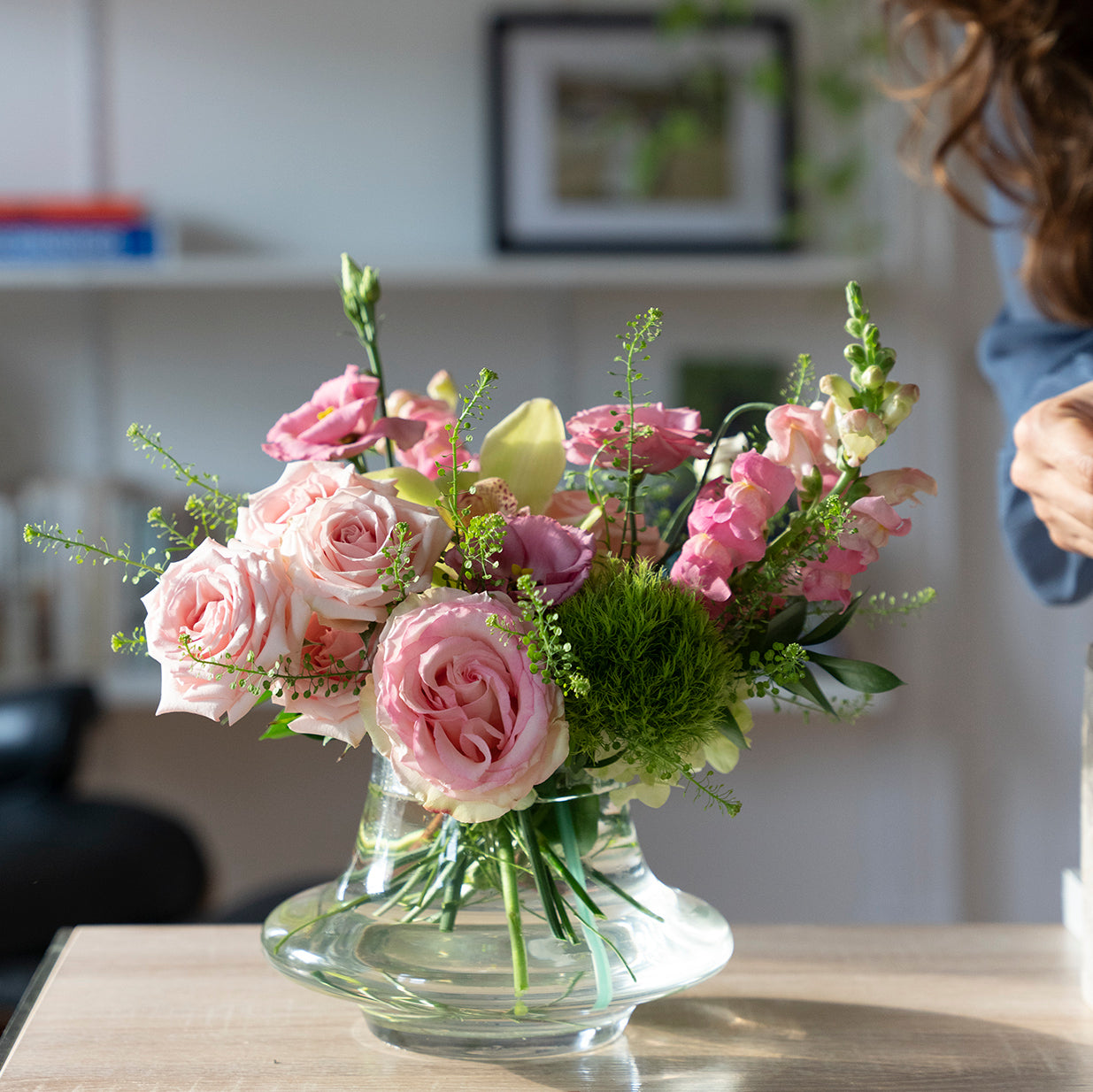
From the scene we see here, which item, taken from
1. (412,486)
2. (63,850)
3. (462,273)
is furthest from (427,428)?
(462,273)

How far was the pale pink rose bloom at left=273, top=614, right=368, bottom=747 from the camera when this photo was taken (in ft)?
1.63

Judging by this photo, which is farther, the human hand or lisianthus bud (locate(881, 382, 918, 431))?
the human hand

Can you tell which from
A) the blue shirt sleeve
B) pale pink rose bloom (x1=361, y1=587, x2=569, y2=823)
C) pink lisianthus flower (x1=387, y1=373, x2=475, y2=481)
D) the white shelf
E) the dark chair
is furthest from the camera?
the white shelf

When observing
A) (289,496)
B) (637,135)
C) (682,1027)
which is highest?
(637,135)

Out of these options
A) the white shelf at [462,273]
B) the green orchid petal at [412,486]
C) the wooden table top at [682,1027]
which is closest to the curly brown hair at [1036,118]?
the wooden table top at [682,1027]

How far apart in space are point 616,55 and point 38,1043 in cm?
195

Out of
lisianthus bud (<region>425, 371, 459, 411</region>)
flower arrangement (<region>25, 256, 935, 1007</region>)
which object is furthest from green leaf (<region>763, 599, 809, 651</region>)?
lisianthus bud (<region>425, 371, 459, 411</region>)

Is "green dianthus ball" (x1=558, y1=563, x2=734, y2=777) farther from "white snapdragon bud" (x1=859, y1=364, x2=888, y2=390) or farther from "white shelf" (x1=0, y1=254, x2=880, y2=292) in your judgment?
"white shelf" (x1=0, y1=254, x2=880, y2=292)

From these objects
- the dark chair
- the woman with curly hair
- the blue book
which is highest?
the blue book

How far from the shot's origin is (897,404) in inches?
20.6

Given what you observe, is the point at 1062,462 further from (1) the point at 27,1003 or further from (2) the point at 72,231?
(2) the point at 72,231

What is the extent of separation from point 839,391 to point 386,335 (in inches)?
70.1

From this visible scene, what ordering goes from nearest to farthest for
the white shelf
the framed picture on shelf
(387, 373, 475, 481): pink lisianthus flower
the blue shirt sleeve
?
(387, 373, 475, 481): pink lisianthus flower < the blue shirt sleeve < the white shelf < the framed picture on shelf

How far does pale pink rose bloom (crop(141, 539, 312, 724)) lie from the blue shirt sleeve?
0.63 metres
